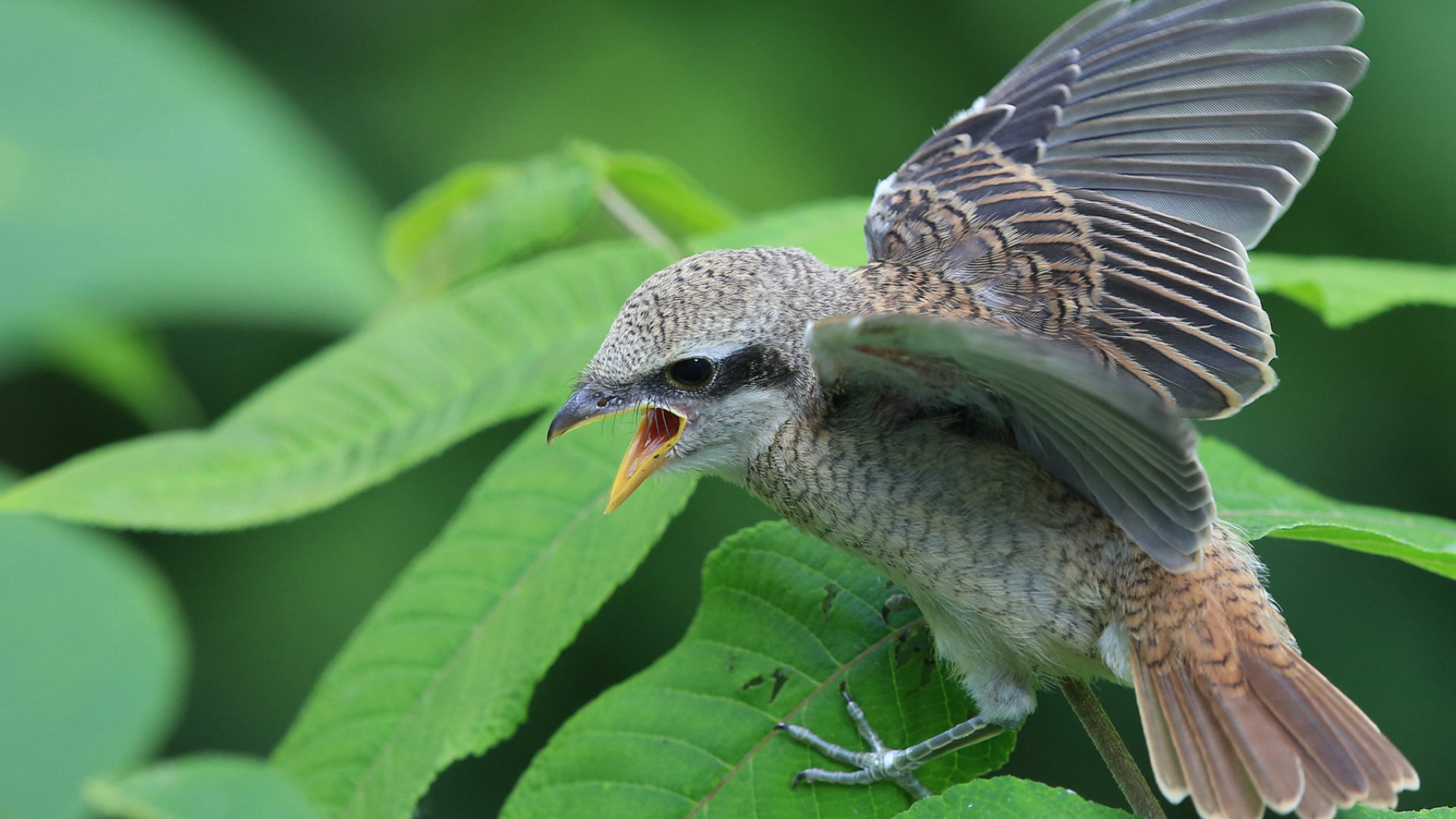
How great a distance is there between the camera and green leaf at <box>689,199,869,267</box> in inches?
97.6

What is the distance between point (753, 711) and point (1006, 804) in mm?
456

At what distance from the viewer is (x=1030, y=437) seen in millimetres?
1890

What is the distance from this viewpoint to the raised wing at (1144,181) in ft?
6.88

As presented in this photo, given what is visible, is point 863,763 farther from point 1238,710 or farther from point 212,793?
point 212,793

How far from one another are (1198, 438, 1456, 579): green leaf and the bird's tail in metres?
0.11

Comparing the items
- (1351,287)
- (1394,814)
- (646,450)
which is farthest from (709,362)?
(1351,287)

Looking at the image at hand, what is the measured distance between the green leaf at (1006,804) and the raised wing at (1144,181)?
0.75 m

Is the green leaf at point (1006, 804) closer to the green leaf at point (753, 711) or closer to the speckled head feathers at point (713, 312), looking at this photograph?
the green leaf at point (753, 711)

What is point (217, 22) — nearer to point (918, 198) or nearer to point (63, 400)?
point (63, 400)

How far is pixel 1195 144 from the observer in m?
2.48

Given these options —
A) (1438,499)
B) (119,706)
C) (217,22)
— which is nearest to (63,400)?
(217,22)

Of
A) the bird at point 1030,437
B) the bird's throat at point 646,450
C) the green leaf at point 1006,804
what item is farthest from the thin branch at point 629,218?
the green leaf at point 1006,804

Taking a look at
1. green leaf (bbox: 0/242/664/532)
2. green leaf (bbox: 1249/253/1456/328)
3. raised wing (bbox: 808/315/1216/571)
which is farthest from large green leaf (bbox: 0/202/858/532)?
green leaf (bbox: 1249/253/1456/328)

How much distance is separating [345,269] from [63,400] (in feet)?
17.3
